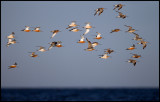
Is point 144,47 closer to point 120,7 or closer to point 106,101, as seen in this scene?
point 120,7

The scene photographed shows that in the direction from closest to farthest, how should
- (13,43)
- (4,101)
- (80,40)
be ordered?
(80,40) < (13,43) < (4,101)

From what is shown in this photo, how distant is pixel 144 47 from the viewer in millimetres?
25328

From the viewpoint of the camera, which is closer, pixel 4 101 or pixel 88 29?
pixel 88 29

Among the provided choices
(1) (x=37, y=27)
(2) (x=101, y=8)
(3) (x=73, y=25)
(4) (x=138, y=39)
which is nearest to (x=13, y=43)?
(1) (x=37, y=27)

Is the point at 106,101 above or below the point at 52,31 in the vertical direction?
below

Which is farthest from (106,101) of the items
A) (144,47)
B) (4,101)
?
(144,47)

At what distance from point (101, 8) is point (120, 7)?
1.48 metres

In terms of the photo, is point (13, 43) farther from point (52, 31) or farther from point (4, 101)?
point (4, 101)

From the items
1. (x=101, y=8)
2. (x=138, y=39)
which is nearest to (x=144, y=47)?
(x=138, y=39)

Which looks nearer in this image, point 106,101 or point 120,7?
point 120,7

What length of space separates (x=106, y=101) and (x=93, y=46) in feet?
142

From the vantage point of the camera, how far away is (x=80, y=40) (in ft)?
81.0

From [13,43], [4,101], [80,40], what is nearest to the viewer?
[80,40]

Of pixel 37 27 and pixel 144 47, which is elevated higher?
pixel 37 27
